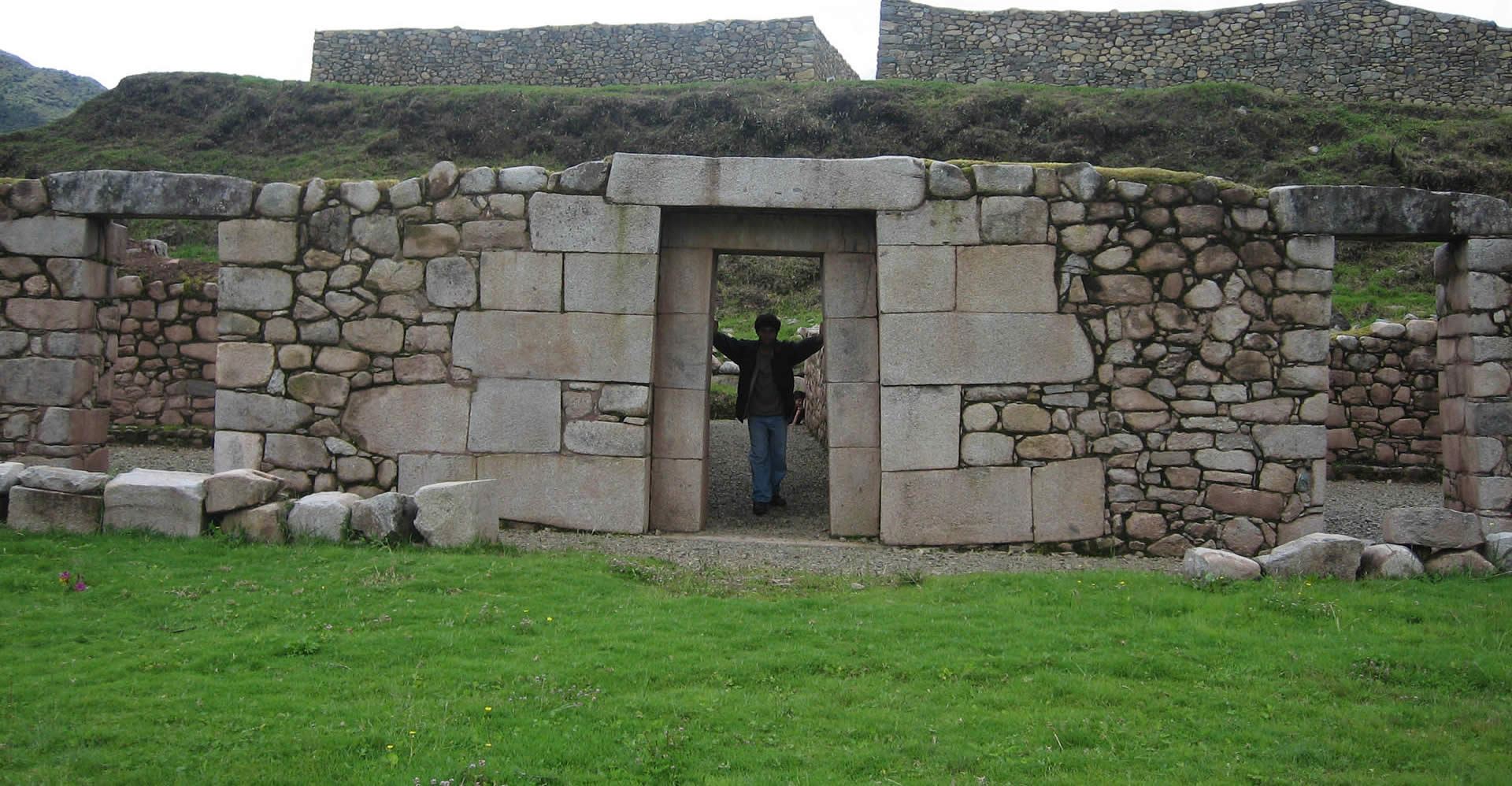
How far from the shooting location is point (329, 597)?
703 cm

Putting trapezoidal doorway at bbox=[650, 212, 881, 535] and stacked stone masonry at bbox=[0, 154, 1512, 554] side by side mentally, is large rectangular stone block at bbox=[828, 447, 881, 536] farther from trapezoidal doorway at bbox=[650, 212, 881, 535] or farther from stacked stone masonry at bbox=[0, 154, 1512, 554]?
stacked stone masonry at bbox=[0, 154, 1512, 554]

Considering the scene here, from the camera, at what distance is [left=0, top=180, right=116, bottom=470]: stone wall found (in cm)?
1098

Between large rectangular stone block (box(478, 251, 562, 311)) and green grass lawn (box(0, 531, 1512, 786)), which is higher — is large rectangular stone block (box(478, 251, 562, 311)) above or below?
above

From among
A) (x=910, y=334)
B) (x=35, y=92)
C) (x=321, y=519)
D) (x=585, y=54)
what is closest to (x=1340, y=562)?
(x=910, y=334)

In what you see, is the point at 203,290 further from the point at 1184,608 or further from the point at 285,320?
the point at 1184,608

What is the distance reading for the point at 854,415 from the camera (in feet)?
35.4

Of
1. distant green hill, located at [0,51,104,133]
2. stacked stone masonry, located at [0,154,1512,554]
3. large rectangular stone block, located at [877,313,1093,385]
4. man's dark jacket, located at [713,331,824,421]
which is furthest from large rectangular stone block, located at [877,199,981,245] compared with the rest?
distant green hill, located at [0,51,104,133]

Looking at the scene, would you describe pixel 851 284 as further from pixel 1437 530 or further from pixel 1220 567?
pixel 1437 530

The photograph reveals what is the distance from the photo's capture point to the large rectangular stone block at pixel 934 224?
10.4 metres

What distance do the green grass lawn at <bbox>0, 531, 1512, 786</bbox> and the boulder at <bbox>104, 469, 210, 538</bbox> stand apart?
0.22m

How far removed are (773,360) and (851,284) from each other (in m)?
1.54

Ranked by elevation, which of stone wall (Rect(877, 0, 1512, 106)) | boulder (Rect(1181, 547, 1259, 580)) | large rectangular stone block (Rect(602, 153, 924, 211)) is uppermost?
stone wall (Rect(877, 0, 1512, 106))

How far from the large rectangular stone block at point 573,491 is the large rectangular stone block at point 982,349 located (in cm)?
241

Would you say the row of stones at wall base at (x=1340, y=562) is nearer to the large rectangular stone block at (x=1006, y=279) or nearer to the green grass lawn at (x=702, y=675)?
the green grass lawn at (x=702, y=675)
